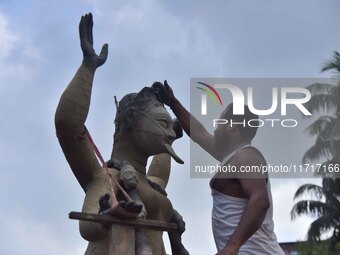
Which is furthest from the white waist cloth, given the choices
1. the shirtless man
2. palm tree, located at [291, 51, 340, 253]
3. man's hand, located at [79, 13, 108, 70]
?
palm tree, located at [291, 51, 340, 253]

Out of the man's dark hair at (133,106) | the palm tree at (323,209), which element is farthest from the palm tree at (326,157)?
the man's dark hair at (133,106)

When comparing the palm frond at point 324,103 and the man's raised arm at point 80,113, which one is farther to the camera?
the palm frond at point 324,103

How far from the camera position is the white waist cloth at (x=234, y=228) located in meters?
4.24

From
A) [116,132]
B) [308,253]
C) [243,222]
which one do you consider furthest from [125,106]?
[308,253]

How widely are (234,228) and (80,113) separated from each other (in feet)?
3.93

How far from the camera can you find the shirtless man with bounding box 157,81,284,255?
4.05m

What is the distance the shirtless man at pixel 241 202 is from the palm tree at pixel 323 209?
1344 cm

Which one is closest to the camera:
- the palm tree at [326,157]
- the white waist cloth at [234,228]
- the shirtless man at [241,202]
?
the shirtless man at [241,202]

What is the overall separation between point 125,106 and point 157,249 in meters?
0.99

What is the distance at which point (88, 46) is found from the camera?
4754 millimetres

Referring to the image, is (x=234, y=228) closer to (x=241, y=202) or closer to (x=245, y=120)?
(x=241, y=202)

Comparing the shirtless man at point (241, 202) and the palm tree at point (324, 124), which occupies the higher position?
the palm tree at point (324, 124)

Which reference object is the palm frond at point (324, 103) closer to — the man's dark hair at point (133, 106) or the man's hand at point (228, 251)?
the man's dark hair at point (133, 106)

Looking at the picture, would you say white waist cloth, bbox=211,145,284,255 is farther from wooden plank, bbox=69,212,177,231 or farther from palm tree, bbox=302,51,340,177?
palm tree, bbox=302,51,340,177
